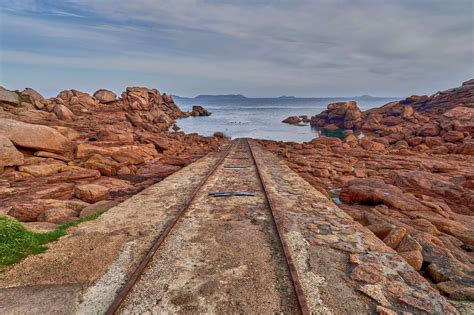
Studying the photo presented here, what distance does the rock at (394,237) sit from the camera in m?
6.98

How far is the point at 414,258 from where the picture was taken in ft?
20.2

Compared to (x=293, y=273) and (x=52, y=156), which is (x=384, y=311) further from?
(x=52, y=156)

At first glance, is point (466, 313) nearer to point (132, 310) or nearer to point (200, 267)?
point (200, 267)

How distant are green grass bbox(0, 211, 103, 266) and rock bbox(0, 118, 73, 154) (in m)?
11.0

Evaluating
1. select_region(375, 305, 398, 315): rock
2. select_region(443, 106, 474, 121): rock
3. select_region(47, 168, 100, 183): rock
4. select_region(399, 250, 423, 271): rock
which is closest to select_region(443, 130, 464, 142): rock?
select_region(443, 106, 474, 121): rock

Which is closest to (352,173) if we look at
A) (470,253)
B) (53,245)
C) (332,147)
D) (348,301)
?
(470,253)

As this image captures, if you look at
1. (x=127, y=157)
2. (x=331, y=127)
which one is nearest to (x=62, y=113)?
(x=127, y=157)

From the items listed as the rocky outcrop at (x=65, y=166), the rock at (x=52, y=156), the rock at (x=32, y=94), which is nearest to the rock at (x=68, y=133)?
the rocky outcrop at (x=65, y=166)

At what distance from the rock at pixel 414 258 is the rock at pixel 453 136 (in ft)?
113

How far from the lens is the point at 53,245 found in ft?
20.9

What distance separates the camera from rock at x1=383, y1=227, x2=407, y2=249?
6.98m

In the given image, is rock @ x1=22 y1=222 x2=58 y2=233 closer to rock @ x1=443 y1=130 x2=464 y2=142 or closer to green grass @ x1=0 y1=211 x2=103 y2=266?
green grass @ x1=0 y1=211 x2=103 y2=266

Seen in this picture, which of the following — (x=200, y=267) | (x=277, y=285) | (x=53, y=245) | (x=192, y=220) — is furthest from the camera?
(x=192, y=220)

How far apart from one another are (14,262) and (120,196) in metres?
6.05
